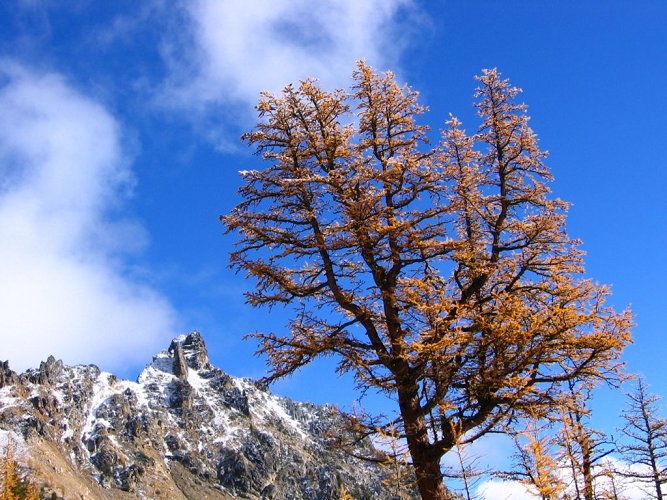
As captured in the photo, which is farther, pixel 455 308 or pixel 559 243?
pixel 559 243

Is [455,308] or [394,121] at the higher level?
[394,121]

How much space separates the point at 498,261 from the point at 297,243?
12.4ft

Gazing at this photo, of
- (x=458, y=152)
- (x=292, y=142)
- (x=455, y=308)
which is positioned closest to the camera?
(x=455, y=308)

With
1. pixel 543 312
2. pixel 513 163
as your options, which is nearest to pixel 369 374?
pixel 543 312

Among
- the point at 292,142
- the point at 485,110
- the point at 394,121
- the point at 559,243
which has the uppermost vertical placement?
the point at 485,110

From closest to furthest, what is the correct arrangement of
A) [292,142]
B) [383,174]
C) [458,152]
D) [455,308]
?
[455,308], [383,174], [292,142], [458,152]

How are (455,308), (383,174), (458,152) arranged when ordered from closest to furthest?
(455,308) < (383,174) < (458,152)

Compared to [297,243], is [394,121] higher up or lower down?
higher up

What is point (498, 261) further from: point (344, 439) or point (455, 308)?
point (344, 439)

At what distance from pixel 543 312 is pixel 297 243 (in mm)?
4624

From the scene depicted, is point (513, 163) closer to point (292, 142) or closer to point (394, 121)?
point (394, 121)

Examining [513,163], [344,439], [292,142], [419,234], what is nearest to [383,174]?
[419,234]

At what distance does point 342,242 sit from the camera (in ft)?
38.8

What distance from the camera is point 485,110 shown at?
543 inches
